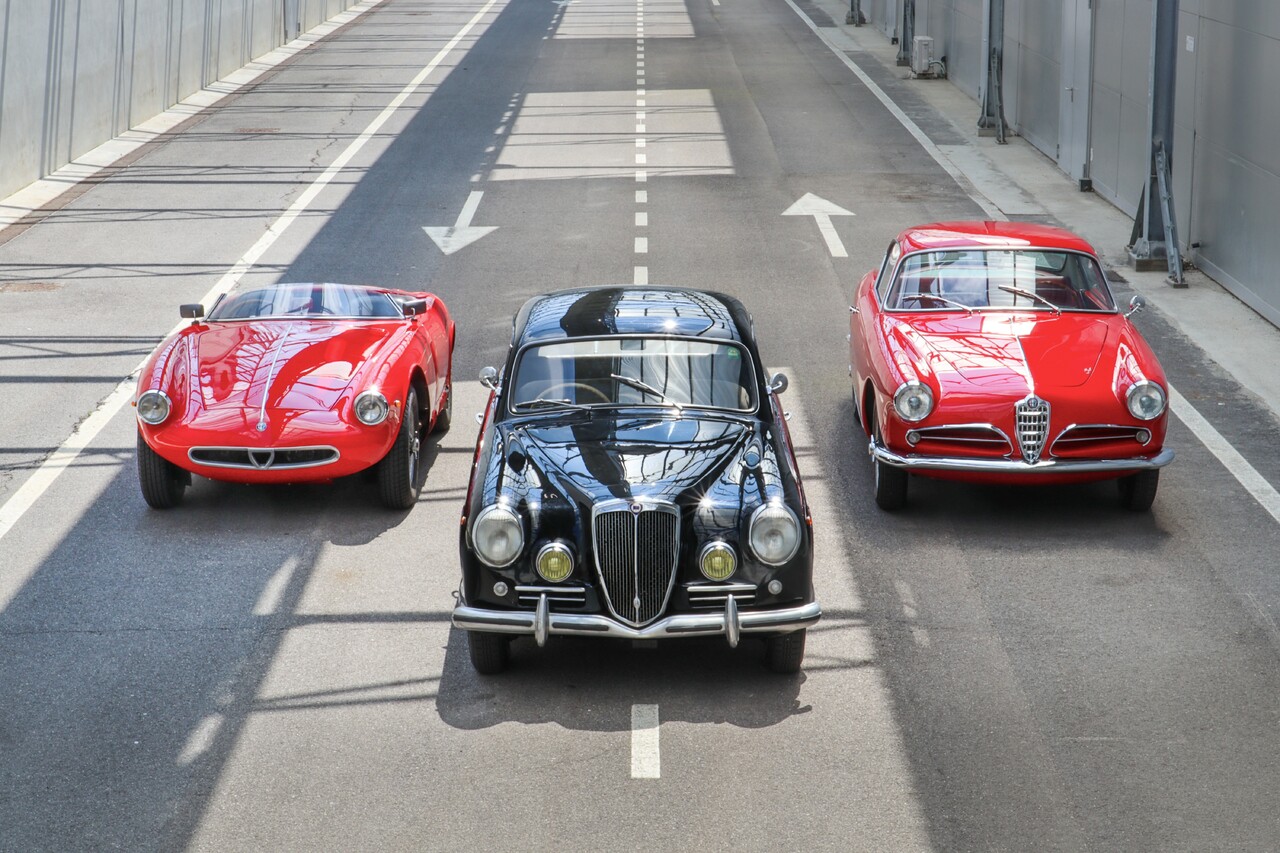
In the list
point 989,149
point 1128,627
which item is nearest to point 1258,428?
point 1128,627

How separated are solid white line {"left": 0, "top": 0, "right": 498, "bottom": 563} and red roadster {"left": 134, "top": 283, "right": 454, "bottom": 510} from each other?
97cm

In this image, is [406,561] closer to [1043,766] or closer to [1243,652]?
[1043,766]

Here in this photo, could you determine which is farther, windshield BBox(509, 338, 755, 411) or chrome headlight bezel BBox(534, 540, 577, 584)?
windshield BBox(509, 338, 755, 411)

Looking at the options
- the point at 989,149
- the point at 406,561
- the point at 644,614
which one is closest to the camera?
the point at 644,614

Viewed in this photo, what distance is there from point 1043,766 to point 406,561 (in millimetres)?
4111

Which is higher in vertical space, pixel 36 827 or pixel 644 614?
pixel 644 614

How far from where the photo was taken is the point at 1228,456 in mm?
10625

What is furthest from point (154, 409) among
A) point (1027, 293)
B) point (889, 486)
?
point (1027, 293)

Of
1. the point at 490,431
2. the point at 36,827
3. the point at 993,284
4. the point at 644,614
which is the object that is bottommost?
the point at 36,827

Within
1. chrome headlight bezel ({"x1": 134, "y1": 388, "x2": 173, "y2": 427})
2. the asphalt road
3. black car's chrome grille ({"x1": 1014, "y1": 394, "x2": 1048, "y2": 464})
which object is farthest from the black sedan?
chrome headlight bezel ({"x1": 134, "y1": 388, "x2": 173, "y2": 427})

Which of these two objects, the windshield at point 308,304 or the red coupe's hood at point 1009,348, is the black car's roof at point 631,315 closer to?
the red coupe's hood at point 1009,348

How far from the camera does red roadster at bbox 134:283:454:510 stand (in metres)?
9.37

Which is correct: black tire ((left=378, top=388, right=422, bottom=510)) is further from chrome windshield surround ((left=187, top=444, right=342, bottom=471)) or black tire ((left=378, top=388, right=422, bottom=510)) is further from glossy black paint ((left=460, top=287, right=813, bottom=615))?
glossy black paint ((left=460, top=287, right=813, bottom=615))

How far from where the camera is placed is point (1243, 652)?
757 cm
